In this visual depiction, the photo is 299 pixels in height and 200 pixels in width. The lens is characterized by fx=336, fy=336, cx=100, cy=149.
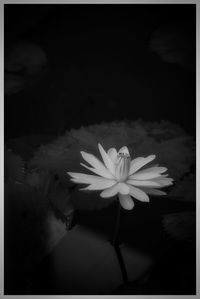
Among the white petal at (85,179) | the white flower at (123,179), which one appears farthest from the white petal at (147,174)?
the white petal at (85,179)

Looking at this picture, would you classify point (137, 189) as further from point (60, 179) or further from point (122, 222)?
point (60, 179)

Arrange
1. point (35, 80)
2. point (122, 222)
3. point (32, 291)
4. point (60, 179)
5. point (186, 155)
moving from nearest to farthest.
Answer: point (32, 291)
point (122, 222)
point (60, 179)
point (186, 155)
point (35, 80)

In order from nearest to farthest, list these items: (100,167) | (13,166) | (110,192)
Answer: (110,192) < (100,167) < (13,166)

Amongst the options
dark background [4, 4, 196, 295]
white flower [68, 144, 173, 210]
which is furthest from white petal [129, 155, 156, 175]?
dark background [4, 4, 196, 295]

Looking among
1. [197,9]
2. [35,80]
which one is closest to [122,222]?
[35,80]

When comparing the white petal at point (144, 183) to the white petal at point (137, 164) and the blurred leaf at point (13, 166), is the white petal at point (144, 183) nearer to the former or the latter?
the white petal at point (137, 164)

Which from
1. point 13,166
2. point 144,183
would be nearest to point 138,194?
point 144,183

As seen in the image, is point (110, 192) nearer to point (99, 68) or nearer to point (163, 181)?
point (163, 181)

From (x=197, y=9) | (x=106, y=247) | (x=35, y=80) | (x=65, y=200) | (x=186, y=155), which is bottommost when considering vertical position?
(x=106, y=247)
